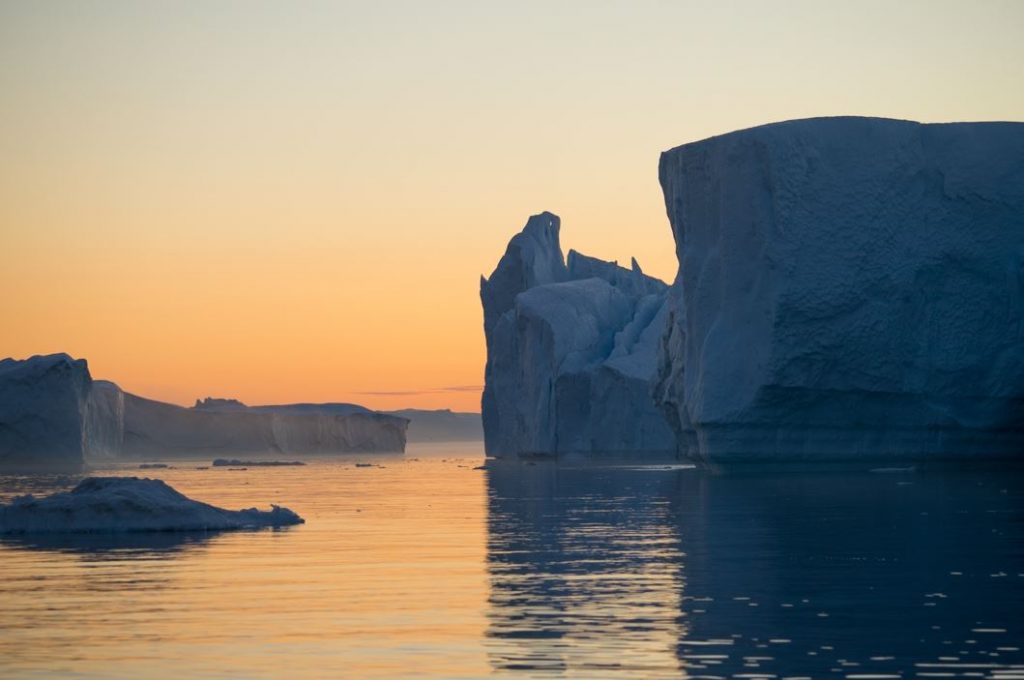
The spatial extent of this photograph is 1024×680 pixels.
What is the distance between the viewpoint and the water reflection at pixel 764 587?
6.92 meters

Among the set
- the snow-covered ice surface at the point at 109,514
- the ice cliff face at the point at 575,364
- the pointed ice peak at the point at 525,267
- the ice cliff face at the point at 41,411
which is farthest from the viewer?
the pointed ice peak at the point at 525,267

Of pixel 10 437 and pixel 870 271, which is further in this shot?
pixel 10 437

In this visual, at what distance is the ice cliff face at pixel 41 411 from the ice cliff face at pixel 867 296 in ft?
95.0

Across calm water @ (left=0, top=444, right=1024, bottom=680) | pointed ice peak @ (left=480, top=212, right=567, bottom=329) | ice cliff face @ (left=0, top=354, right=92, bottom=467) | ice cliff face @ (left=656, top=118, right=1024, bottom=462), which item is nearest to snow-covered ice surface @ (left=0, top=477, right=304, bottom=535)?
calm water @ (left=0, top=444, right=1024, bottom=680)

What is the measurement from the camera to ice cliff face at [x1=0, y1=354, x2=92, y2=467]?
162 feet

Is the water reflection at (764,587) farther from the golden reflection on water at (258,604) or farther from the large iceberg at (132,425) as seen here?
the large iceberg at (132,425)

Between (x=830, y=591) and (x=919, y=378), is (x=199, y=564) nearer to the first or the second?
(x=830, y=591)

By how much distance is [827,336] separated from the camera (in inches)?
1051

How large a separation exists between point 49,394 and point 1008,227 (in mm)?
34452

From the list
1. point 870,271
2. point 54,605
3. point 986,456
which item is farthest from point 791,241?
point 54,605

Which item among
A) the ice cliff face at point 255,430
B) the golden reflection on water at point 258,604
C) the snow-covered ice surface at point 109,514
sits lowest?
the golden reflection on water at point 258,604

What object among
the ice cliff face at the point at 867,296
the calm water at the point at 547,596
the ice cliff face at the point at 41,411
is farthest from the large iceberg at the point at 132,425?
the calm water at the point at 547,596

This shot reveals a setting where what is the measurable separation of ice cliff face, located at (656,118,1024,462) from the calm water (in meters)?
9.33

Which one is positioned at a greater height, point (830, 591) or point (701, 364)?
point (701, 364)
